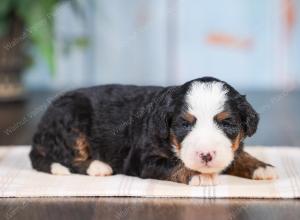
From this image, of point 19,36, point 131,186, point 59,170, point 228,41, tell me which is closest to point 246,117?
point 131,186

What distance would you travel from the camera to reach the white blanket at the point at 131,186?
304cm

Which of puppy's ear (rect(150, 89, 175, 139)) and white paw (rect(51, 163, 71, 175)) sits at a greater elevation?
puppy's ear (rect(150, 89, 175, 139))

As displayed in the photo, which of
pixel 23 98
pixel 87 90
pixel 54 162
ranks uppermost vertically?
pixel 87 90

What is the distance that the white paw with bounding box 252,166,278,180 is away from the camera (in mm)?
3256

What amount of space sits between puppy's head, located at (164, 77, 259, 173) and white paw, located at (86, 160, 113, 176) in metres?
0.42

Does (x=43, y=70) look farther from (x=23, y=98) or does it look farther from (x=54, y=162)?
(x=54, y=162)

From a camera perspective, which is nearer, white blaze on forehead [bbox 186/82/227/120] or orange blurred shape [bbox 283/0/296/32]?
white blaze on forehead [bbox 186/82/227/120]

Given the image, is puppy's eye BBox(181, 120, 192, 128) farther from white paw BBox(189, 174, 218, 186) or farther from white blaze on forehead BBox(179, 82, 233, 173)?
white paw BBox(189, 174, 218, 186)

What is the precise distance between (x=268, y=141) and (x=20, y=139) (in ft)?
4.94

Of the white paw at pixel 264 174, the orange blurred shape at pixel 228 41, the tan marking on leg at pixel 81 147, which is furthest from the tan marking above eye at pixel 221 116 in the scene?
the orange blurred shape at pixel 228 41

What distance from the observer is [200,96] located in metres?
2.99

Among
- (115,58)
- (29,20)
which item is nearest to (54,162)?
(29,20)

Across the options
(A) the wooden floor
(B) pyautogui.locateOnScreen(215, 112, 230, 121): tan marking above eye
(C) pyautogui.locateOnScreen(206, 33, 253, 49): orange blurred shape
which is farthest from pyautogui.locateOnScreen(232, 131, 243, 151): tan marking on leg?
(C) pyautogui.locateOnScreen(206, 33, 253, 49): orange blurred shape

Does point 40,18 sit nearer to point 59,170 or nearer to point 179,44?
point 179,44
